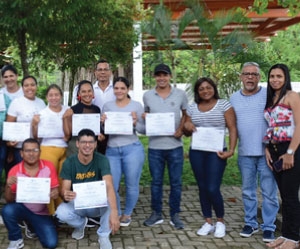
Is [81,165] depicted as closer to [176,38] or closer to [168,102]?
[168,102]

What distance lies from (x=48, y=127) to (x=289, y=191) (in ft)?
9.07

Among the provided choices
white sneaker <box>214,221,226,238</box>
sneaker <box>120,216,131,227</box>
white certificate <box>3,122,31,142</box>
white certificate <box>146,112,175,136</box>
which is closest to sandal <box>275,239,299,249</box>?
white sneaker <box>214,221,226,238</box>

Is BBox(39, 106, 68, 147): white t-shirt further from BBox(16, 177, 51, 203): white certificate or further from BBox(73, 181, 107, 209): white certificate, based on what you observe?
BBox(73, 181, 107, 209): white certificate

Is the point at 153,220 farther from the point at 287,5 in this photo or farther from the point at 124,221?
the point at 287,5

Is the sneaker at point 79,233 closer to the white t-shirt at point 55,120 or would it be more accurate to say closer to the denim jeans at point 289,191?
the white t-shirt at point 55,120

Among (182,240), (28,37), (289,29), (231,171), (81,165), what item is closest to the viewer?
(81,165)

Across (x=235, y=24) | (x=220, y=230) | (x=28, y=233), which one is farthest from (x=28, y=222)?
(x=235, y=24)

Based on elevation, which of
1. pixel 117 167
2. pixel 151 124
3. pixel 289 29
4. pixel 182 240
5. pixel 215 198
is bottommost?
pixel 182 240

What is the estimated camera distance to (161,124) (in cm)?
538

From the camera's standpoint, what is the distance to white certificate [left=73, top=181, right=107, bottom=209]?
4.79 metres

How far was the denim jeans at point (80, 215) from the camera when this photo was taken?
16.1 ft

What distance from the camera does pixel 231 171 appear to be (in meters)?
9.19

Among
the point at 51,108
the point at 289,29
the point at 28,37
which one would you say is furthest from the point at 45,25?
the point at 289,29

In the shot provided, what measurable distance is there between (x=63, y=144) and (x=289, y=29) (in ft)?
49.6
